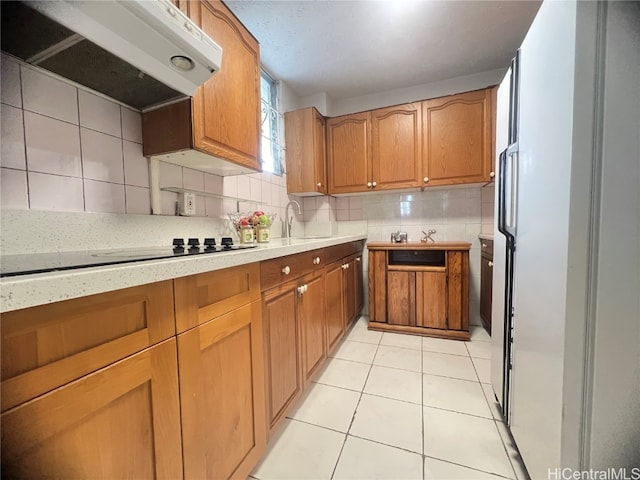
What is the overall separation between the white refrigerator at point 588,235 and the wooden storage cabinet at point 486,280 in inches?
57.5

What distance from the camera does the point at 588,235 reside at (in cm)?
63

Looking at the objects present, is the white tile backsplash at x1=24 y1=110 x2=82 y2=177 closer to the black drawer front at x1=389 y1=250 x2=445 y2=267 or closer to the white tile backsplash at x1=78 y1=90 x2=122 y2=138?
the white tile backsplash at x1=78 y1=90 x2=122 y2=138

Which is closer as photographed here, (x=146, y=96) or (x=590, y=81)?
(x=590, y=81)

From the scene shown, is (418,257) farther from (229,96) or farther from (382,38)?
(229,96)

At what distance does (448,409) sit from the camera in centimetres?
132

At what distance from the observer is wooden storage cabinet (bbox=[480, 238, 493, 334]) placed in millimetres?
2072

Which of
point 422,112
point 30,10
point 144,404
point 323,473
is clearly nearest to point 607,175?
point 144,404

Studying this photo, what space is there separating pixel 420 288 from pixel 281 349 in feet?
4.95

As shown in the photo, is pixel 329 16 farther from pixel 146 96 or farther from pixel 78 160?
pixel 78 160

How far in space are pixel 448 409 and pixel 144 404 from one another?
4.58ft

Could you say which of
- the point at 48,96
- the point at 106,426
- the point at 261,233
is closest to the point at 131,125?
the point at 48,96

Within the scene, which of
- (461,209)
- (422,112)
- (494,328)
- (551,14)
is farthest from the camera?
(461,209)

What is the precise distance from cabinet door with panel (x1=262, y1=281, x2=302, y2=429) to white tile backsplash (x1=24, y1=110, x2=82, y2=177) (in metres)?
0.84

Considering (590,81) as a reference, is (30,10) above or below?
above
